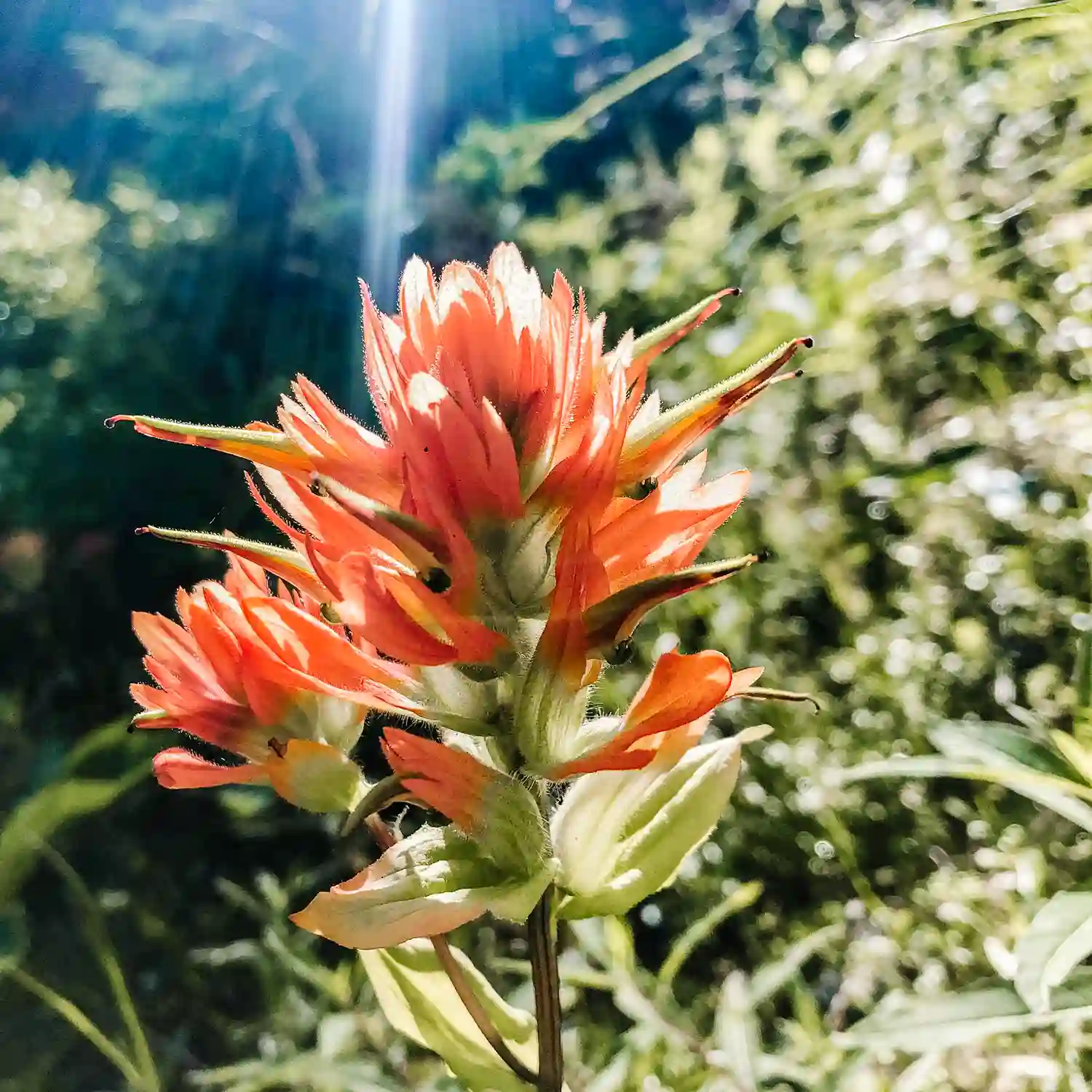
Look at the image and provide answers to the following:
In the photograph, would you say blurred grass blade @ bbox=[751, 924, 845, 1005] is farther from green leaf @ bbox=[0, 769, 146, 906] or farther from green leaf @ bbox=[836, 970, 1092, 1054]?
green leaf @ bbox=[0, 769, 146, 906]

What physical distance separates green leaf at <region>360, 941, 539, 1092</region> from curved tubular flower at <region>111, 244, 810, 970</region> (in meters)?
0.11

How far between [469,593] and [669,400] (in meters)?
0.93

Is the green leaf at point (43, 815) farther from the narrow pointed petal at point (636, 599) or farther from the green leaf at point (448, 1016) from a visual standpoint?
the narrow pointed petal at point (636, 599)

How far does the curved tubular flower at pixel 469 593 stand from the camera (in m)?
0.43

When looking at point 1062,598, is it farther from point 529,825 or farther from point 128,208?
point 128,208

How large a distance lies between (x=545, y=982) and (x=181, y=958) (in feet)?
3.14

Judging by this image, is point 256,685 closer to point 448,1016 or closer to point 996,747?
point 448,1016

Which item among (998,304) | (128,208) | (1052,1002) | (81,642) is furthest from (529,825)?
(128,208)

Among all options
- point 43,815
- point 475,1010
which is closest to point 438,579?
point 475,1010

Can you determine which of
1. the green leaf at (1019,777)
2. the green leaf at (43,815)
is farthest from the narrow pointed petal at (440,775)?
the green leaf at (43,815)

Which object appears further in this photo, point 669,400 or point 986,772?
point 669,400

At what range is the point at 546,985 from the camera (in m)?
0.50

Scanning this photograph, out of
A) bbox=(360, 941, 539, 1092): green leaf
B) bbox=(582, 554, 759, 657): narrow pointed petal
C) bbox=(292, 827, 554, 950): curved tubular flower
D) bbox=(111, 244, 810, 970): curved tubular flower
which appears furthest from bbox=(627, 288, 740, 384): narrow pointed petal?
bbox=(360, 941, 539, 1092): green leaf

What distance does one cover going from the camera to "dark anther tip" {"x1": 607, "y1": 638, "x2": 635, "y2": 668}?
1.44 ft
